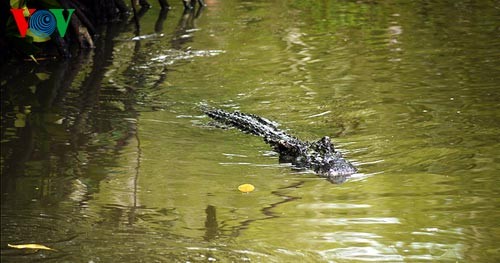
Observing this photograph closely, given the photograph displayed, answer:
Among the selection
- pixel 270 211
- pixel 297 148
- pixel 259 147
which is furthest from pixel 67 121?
pixel 270 211

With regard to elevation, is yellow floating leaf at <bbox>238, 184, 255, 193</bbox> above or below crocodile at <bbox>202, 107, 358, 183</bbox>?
above

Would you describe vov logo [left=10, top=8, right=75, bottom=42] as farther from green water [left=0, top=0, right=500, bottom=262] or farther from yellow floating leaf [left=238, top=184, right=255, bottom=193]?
yellow floating leaf [left=238, top=184, right=255, bottom=193]

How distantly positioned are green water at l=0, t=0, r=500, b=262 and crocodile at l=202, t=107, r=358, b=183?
4.0 inches

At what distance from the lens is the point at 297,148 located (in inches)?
257

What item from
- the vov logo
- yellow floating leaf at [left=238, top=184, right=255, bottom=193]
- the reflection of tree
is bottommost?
the reflection of tree

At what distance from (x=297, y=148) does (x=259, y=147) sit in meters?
0.61

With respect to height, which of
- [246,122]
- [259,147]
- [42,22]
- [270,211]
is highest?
[42,22]

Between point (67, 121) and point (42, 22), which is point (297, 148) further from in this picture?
point (42, 22)

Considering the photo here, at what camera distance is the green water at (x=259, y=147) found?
4.78 metres

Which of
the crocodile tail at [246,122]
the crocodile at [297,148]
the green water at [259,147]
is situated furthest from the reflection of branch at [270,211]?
the crocodile tail at [246,122]

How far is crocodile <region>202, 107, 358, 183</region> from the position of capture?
605 cm

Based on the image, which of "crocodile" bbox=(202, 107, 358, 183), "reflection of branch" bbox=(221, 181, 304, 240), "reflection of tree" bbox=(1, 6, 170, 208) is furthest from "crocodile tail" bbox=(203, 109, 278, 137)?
"reflection of branch" bbox=(221, 181, 304, 240)

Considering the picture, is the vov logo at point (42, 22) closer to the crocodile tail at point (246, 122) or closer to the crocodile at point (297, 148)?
the crocodile tail at point (246, 122)

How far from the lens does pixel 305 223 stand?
504cm
